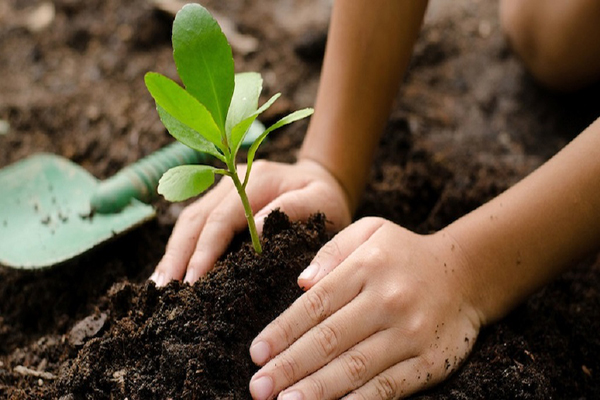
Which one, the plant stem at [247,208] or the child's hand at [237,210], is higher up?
the plant stem at [247,208]

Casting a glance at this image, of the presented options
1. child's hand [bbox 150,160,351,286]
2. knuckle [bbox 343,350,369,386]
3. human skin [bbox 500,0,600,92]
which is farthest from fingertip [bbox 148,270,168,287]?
human skin [bbox 500,0,600,92]

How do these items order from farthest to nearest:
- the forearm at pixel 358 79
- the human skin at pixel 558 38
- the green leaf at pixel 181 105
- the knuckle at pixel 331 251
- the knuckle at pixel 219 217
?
the human skin at pixel 558 38 → the forearm at pixel 358 79 → the knuckle at pixel 219 217 → the knuckle at pixel 331 251 → the green leaf at pixel 181 105

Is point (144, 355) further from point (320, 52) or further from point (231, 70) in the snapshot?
point (320, 52)

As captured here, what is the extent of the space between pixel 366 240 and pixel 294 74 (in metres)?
0.96

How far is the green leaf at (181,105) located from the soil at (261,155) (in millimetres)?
260

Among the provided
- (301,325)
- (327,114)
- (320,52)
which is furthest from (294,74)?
(301,325)

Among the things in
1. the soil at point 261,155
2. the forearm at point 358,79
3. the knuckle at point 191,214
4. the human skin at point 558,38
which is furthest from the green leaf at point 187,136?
the human skin at point 558,38

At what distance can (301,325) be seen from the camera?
0.91m

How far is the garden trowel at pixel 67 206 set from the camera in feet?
4.07

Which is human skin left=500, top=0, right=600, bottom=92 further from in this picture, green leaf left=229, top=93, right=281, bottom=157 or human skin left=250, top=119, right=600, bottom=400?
green leaf left=229, top=93, right=281, bottom=157

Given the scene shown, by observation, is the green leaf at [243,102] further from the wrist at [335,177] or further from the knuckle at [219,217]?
the wrist at [335,177]

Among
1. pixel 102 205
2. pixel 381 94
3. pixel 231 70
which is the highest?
pixel 231 70

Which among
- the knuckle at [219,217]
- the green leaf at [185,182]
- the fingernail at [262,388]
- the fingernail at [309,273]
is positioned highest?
the green leaf at [185,182]

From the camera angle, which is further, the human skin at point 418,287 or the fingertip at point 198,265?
the fingertip at point 198,265
